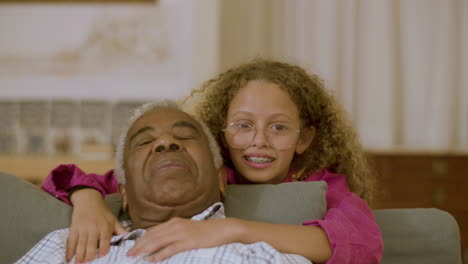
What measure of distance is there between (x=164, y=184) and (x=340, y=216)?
44 centimetres

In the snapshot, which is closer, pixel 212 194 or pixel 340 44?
pixel 212 194

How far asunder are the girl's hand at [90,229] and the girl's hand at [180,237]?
0.40ft

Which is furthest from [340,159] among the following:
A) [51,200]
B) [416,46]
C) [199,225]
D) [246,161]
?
[416,46]

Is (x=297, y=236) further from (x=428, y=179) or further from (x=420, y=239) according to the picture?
(x=428, y=179)

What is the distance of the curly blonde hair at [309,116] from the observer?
1.60 m

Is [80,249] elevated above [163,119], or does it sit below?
below

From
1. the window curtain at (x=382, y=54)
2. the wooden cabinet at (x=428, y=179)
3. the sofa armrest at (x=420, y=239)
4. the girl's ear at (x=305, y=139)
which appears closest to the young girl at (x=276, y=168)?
the girl's ear at (x=305, y=139)

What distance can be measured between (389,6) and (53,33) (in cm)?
250

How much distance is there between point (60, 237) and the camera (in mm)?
1192

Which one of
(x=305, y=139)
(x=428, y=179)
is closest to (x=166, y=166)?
(x=305, y=139)

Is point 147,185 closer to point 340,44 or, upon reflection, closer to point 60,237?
point 60,237

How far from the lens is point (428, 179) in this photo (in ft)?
10.8

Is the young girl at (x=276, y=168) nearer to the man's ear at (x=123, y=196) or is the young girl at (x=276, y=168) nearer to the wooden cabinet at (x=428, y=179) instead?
the man's ear at (x=123, y=196)

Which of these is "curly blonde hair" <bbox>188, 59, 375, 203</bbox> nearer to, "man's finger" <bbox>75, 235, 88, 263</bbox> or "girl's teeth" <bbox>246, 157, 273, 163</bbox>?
"girl's teeth" <bbox>246, 157, 273, 163</bbox>
